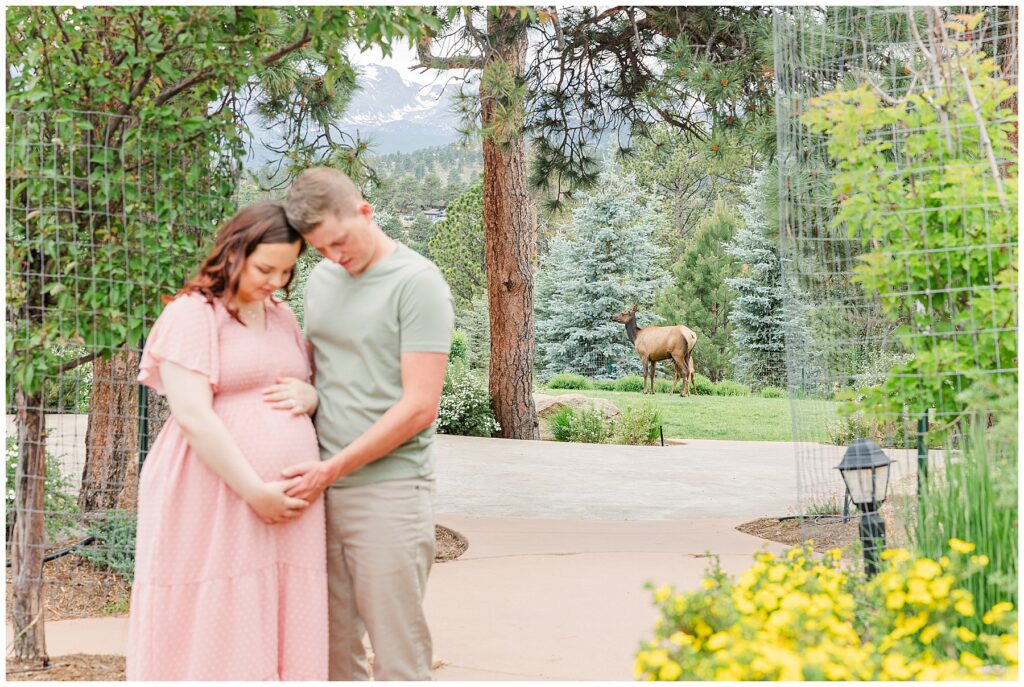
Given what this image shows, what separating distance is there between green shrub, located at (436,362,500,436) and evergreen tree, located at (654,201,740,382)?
36.6 ft

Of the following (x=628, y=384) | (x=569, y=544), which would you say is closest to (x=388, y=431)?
(x=569, y=544)

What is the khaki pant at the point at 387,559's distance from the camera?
7.55ft

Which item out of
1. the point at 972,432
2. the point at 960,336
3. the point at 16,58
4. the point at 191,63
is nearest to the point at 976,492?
the point at 972,432

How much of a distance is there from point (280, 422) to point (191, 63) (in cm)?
145

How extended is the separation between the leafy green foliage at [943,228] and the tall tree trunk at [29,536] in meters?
2.72

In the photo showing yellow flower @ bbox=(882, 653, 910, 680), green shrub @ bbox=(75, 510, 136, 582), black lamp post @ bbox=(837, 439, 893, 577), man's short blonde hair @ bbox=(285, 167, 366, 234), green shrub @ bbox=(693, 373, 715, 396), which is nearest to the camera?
yellow flower @ bbox=(882, 653, 910, 680)

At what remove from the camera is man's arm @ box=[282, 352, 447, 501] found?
7.30 feet

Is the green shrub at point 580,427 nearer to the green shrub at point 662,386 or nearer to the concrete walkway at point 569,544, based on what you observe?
the concrete walkway at point 569,544

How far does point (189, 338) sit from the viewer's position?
2.17 m

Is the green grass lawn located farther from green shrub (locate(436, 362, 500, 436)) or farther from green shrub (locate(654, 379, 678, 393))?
green shrub (locate(436, 362, 500, 436))

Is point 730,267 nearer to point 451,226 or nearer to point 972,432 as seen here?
point 451,226

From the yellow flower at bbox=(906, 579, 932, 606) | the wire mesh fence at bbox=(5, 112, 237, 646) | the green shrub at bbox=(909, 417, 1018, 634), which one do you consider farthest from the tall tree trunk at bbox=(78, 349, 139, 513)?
the yellow flower at bbox=(906, 579, 932, 606)

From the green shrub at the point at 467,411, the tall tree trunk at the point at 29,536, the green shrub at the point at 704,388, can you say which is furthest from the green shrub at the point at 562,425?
the tall tree trunk at the point at 29,536

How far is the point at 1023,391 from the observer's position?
2.34 meters
